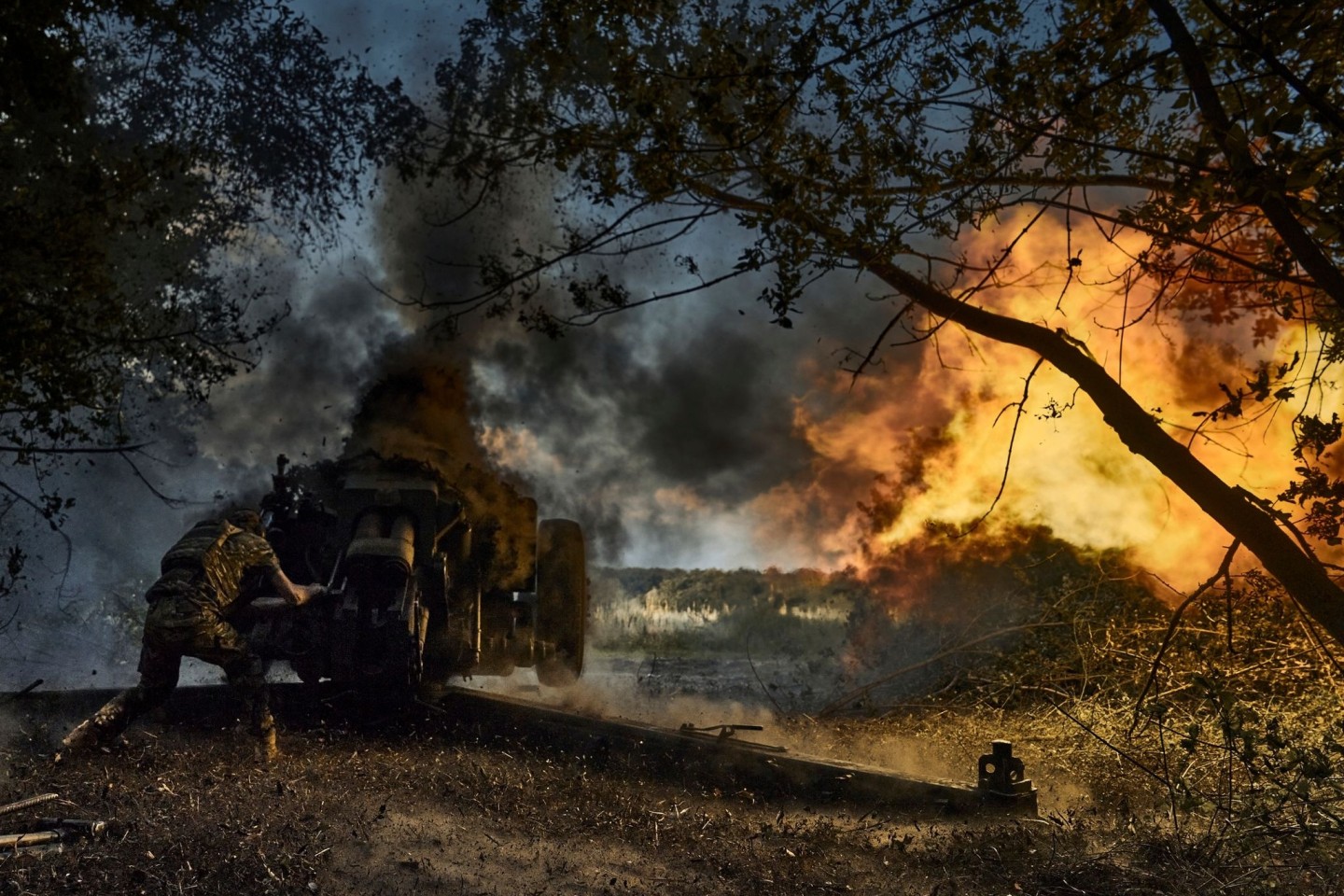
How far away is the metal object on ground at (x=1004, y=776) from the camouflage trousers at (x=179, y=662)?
4943 millimetres

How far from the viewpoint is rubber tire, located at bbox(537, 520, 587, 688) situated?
34.8ft

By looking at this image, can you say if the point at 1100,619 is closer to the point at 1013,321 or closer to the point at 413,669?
the point at 1013,321

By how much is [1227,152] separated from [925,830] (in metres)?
4.06

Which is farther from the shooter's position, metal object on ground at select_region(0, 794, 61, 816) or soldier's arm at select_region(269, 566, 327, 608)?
soldier's arm at select_region(269, 566, 327, 608)

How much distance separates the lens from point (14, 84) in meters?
6.96

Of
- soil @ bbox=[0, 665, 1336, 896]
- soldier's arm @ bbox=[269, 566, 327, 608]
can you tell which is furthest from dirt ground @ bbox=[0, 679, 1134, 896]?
soldier's arm @ bbox=[269, 566, 327, 608]

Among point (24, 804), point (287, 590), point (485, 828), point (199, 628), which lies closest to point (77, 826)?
point (24, 804)

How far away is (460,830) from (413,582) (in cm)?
264

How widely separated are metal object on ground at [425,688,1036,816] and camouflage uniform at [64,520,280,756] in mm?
1490

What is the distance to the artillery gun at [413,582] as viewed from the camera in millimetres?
8320

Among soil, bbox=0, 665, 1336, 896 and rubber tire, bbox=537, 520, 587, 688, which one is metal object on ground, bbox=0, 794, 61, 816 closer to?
soil, bbox=0, 665, 1336, 896

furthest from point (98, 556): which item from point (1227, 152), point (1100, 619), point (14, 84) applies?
point (1227, 152)

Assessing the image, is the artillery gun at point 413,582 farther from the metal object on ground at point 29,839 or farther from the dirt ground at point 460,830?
the metal object on ground at point 29,839

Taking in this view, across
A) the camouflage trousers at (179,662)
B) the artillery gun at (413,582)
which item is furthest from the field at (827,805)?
the artillery gun at (413,582)
